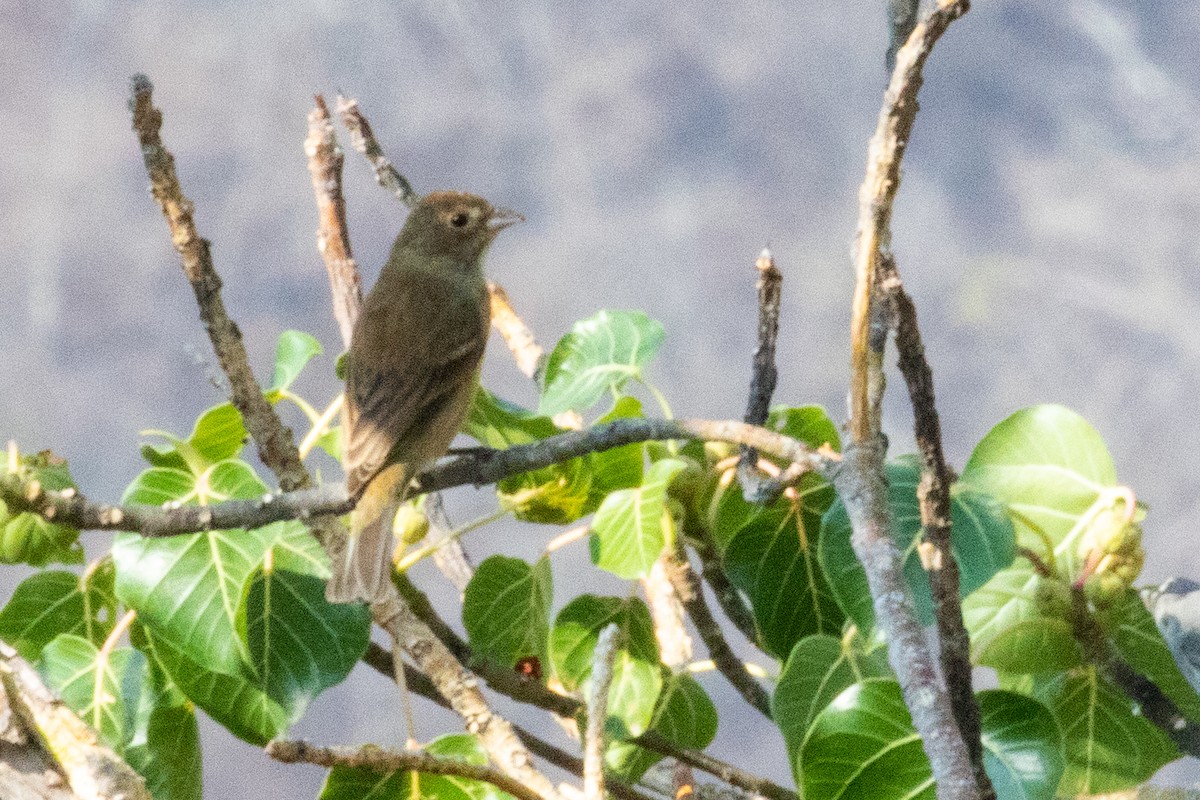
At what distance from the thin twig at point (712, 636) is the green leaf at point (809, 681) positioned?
0.84 feet

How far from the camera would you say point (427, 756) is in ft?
3.43

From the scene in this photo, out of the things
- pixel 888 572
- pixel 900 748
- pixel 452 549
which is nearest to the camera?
pixel 888 572

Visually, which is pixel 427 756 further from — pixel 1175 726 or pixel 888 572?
pixel 1175 726

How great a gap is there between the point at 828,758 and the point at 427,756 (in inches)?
12.5

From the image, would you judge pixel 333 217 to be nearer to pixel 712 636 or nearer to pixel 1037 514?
pixel 712 636

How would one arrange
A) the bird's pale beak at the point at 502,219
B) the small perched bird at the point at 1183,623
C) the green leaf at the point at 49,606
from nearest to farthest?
1. the small perched bird at the point at 1183,623
2. the green leaf at the point at 49,606
3. the bird's pale beak at the point at 502,219

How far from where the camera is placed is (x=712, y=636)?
1456 millimetres

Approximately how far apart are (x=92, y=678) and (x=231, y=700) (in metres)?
0.14

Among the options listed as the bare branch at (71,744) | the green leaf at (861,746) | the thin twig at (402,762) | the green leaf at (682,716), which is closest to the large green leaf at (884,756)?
the green leaf at (861,746)

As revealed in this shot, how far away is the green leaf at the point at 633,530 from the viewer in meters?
1.16

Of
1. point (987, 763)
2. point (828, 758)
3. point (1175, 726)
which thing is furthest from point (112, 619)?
point (1175, 726)

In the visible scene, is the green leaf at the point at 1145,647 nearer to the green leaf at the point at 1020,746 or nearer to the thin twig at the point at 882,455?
the green leaf at the point at 1020,746

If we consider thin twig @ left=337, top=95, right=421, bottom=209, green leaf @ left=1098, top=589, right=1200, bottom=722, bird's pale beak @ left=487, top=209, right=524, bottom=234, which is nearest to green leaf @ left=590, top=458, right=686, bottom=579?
green leaf @ left=1098, top=589, right=1200, bottom=722

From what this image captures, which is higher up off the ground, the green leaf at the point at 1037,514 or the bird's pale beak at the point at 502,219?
the bird's pale beak at the point at 502,219
